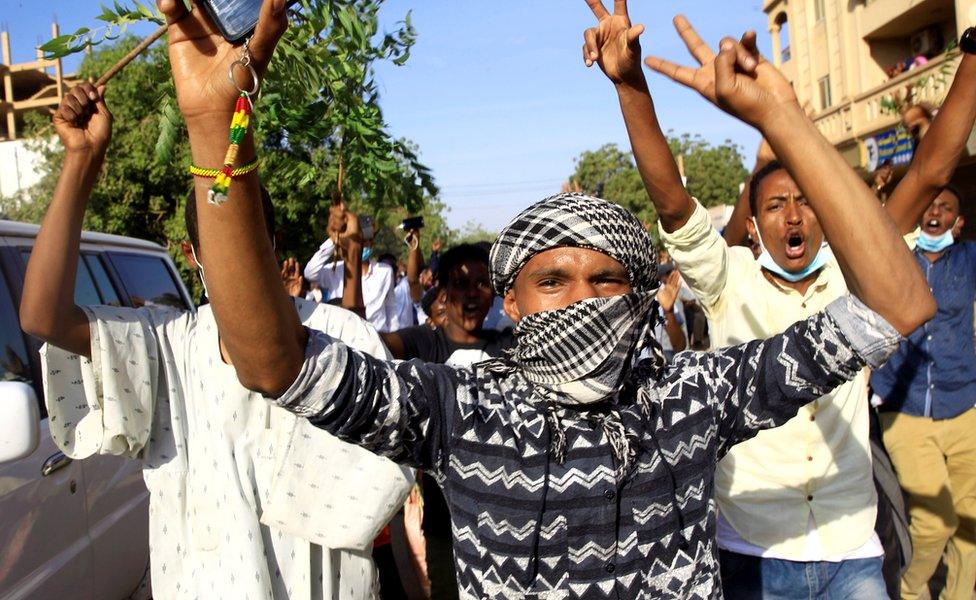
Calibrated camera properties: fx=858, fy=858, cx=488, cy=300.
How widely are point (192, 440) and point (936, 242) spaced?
4.29 m

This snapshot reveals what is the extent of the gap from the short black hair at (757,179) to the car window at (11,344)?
9.48 feet

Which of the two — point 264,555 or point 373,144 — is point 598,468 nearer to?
point 264,555

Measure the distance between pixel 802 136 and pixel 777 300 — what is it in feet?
4.48

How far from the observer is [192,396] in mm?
2498

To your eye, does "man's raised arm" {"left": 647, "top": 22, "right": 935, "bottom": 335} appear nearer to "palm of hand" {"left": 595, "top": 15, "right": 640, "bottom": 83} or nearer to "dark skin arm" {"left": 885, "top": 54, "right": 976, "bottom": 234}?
"palm of hand" {"left": 595, "top": 15, "right": 640, "bottom": 83}

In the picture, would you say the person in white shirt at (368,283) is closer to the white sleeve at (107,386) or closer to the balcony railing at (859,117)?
the white sleeve at (107,386)

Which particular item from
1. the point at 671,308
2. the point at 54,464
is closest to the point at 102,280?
the point at 54,464

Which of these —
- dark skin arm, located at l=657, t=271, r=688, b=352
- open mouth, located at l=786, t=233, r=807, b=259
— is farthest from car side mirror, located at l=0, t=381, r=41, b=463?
dark skin arm, located at l=657, t=271, r=688, b=352

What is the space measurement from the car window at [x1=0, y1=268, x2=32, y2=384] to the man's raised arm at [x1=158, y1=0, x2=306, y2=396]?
2.33 metres

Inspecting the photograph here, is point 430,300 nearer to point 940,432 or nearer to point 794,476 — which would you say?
point 940,432

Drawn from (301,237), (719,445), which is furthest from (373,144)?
(301,237)

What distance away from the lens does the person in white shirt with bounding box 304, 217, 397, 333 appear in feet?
22.6

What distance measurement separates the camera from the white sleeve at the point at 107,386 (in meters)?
2.37

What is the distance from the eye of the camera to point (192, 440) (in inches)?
97.7
